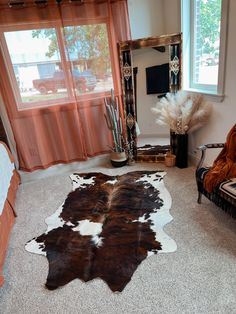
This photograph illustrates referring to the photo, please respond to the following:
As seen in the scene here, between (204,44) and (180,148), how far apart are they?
1.34m

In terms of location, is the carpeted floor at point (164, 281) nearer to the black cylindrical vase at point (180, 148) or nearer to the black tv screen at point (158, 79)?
the black cylindrical vase at point (180, 148)

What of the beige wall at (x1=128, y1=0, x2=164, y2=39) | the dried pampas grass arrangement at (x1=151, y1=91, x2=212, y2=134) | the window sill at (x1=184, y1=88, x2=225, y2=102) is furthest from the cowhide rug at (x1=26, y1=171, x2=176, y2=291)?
the beige wall at (x1=128, y1=0, x2=164, y2=39)

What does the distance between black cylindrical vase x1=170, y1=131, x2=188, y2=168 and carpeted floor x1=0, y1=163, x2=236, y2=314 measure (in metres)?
0.99

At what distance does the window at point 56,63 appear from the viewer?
2982mm

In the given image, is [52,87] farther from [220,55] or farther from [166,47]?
[220,55]

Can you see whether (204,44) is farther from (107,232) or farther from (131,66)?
(107,232)

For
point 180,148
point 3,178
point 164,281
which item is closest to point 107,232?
point 164,281

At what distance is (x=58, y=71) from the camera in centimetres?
315

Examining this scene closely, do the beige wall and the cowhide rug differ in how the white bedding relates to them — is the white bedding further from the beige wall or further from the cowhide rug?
the beige wall

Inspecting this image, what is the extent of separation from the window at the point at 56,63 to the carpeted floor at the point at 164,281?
6.20 ft

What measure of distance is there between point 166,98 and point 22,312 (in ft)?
9.34

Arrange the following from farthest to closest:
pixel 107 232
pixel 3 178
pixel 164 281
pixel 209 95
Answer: pixel 209 95, pixel 3 178, pixel 107 232, pixel 164 281

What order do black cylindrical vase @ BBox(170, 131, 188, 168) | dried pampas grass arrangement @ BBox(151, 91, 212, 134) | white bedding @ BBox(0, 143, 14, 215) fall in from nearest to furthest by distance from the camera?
white bedding @ BBox(0, 143, 14, 215) → dried pampas grass arrangement @ BBox(151, 91, 212, 134) → black cylindrical vase @ BBox(170, 131, 188, 168)

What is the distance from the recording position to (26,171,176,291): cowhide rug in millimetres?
1755
